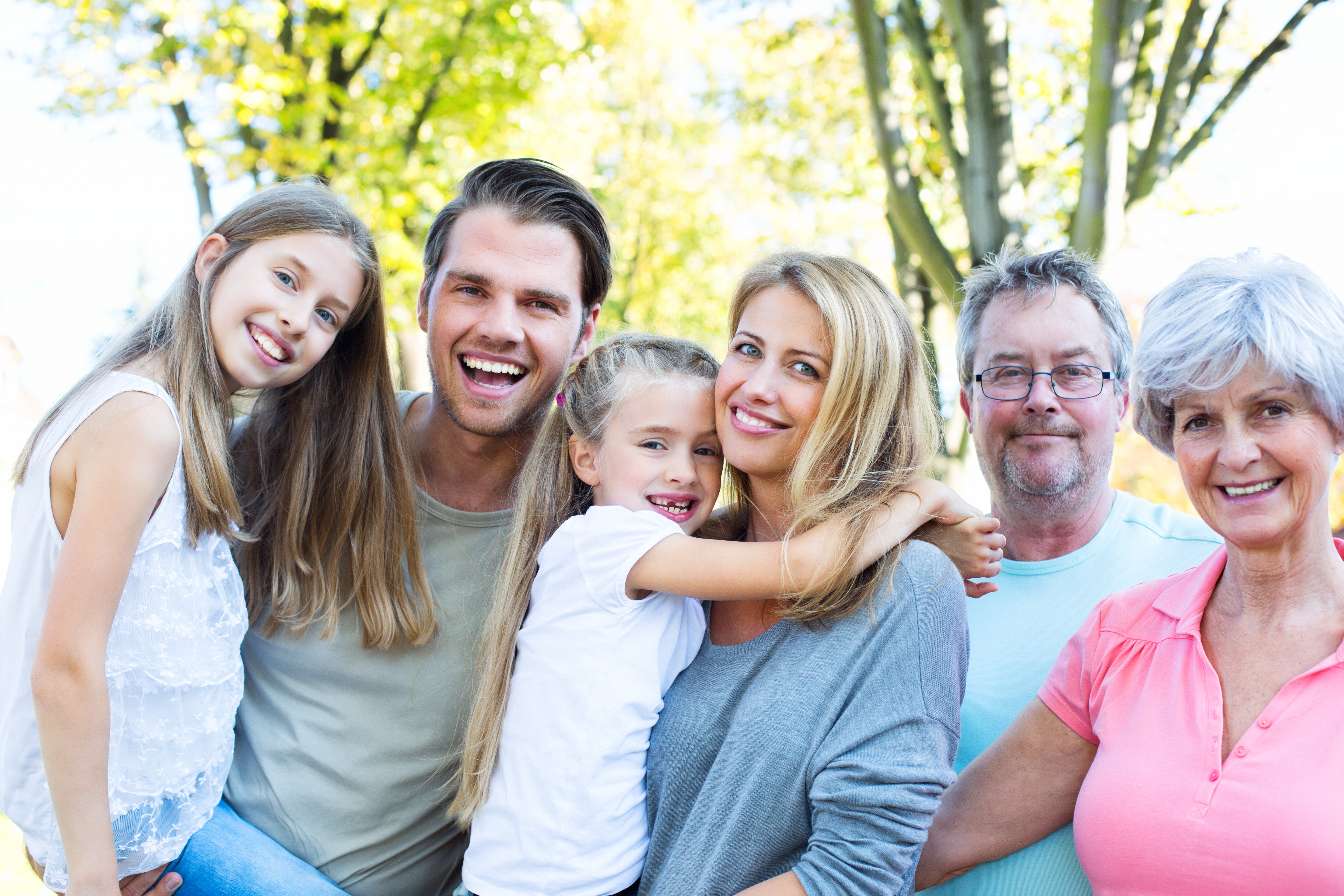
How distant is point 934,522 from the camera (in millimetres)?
2357

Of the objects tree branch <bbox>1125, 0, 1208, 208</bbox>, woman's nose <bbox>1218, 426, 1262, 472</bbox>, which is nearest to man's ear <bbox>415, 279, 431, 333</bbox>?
woman's nose <bbox>1218, 426, 1262, 472</bbox>

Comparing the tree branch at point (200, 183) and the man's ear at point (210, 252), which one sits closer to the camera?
the man's ear at point (210, 252)

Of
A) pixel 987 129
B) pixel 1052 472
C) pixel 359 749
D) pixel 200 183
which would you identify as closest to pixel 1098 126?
pixel 987 129

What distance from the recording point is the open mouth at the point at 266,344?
262cm

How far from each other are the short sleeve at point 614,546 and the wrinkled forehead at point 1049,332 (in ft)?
4.19

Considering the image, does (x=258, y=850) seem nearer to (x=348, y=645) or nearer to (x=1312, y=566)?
(x=348, y=645)

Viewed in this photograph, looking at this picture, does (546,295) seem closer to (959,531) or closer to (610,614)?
(610,614)

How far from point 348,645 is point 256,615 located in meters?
0.30

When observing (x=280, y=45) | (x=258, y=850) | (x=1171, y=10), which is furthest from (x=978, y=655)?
(x=280, y=45)

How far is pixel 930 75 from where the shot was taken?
21.2 feet

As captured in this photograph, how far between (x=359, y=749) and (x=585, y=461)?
1.03 m

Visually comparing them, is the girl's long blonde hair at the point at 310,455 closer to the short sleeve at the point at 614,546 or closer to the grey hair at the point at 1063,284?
the short sleeve at the point at 614,546

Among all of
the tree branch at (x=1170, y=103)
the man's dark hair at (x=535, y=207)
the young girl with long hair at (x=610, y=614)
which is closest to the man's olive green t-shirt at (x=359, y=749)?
the young girl with long hair at (x=610, y=614)

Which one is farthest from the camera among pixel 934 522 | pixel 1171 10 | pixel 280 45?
pixel 280 45
